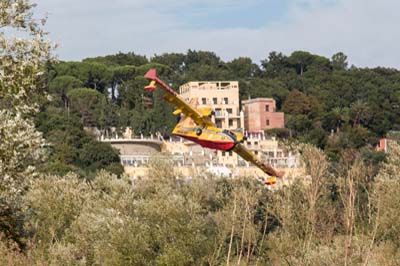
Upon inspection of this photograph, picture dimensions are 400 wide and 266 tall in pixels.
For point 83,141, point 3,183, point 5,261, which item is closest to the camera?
point 3,183

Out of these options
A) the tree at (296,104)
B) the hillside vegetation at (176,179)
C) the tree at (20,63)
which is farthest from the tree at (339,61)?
the tree at (20,63)

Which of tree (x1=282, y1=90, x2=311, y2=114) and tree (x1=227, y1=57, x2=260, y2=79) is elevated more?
tree (x1=227, y1=57, x2=260, y2=79)

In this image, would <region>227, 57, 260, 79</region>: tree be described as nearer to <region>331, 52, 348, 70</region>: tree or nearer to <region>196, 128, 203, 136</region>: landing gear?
<region>331, 52, 348, 70</region>: tree

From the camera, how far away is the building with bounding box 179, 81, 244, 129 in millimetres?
68569

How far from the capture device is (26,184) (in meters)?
11.3

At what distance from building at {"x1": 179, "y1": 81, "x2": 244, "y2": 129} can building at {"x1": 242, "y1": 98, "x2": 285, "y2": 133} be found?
133 cm

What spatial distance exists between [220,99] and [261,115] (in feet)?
12.5

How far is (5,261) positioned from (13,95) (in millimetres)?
9071

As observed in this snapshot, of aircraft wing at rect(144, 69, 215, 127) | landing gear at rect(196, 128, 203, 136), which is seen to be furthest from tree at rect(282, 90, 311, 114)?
aircraft wing at rect(144, 69, 215, 127)

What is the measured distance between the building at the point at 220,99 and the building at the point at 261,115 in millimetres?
1333

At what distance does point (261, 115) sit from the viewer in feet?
234

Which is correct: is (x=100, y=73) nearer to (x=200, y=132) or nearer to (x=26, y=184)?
(x=200, y=132)

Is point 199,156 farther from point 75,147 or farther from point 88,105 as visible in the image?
point 88,105

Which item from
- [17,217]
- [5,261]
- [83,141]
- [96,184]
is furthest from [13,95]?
[83,141]
